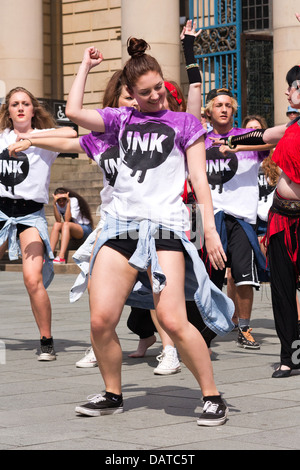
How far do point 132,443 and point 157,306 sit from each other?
793 mm

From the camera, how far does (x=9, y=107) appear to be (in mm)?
8023

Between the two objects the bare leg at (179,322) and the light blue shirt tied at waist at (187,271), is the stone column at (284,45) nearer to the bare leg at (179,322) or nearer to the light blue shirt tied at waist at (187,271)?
the light blue shirt tied at waist at (187,271)

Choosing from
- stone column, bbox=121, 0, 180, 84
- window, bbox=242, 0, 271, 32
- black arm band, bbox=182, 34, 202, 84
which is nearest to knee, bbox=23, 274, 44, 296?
black arm band, bbox=182, 34, 202, 84

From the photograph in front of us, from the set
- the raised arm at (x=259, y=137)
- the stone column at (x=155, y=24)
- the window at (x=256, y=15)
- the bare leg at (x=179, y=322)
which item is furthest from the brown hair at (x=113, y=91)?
the window at (x=256, y=15)

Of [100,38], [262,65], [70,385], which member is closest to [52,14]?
[100,38]

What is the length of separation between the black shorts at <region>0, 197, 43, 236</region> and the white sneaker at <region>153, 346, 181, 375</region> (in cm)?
151

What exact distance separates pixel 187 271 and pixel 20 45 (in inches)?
723

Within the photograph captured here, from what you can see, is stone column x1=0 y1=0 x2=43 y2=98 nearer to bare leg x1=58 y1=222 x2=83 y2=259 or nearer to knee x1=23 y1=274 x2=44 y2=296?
bare leg x1=58 y1=222 x2=83 y2=259

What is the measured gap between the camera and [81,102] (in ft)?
17.8

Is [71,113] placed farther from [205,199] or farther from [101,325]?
[101,325]

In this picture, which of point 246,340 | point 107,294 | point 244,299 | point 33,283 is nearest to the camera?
point 107,294

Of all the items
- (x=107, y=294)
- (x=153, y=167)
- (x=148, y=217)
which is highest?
(x=153, y=167)

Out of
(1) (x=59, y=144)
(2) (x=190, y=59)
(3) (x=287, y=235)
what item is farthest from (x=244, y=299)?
(1) (x=59, y=144)

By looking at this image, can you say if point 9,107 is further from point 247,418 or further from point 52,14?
point 52,14
